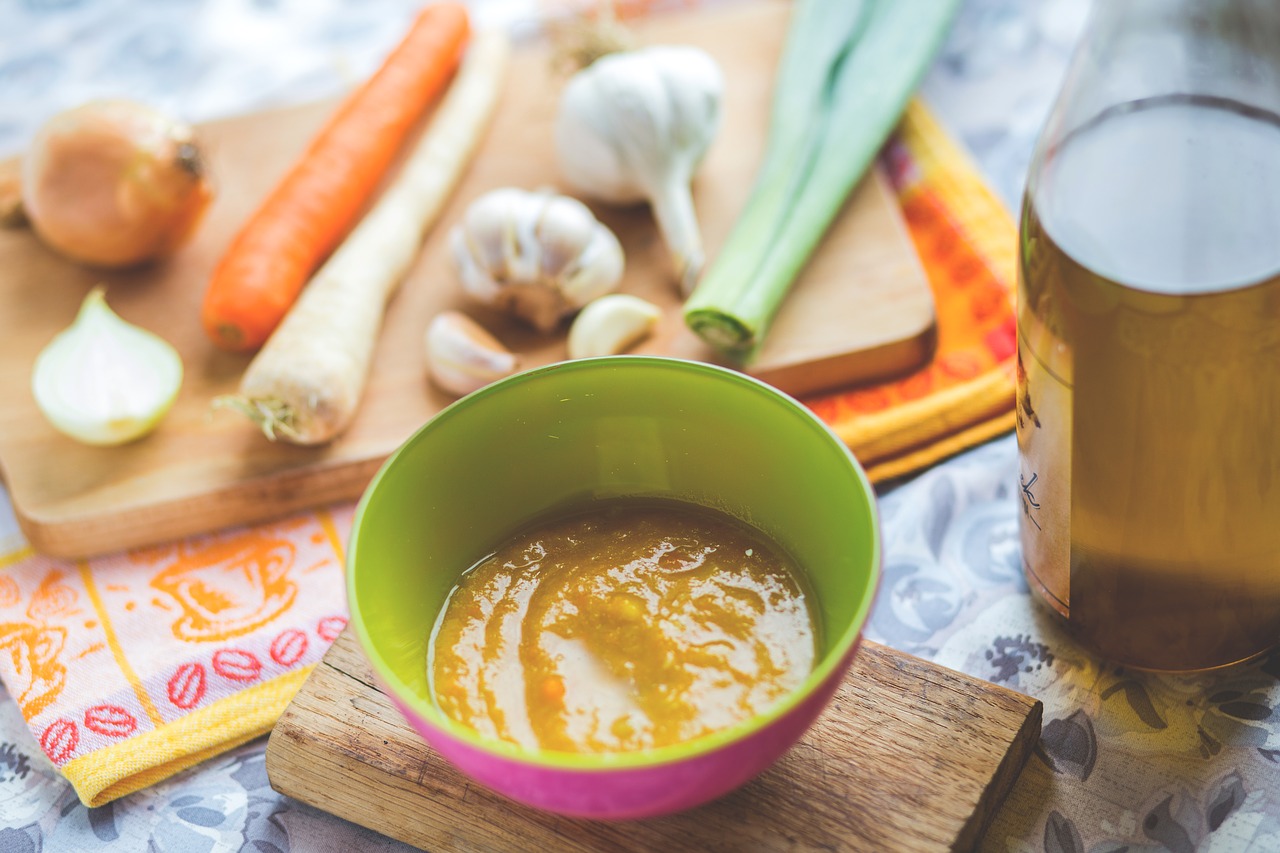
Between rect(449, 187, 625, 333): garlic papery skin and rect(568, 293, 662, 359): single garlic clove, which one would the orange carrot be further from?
rect(568, 293, 662, 359): single garlic clove

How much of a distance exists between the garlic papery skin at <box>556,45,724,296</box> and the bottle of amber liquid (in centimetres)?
63

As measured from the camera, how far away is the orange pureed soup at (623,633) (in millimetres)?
869

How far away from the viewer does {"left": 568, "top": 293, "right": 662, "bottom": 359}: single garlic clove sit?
4.57 feet

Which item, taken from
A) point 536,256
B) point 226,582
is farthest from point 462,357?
point 226,582

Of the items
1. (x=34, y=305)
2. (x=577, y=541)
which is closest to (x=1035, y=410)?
(x=577, y=541)

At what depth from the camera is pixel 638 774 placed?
741 millimetres

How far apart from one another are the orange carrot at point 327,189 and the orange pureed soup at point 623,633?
636mm

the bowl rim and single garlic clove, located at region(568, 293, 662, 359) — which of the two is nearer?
the bowl rim

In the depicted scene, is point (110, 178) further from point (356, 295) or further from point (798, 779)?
point (798, 779)

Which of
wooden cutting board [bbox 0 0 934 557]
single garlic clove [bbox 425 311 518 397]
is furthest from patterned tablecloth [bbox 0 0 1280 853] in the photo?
single garlic clove [bbox 425 311 518 397]

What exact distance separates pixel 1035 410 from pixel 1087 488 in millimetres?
73

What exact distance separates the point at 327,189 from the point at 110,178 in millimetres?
270

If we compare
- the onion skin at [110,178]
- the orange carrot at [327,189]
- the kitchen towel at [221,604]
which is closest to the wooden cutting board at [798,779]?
the kitchen towel at [221,604]

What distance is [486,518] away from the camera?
1031 millimetres
